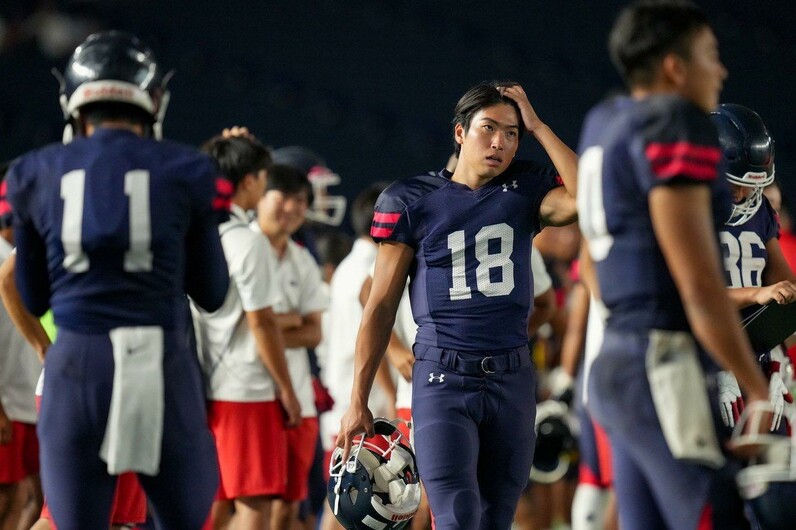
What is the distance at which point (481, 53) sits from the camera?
1057 centimetres

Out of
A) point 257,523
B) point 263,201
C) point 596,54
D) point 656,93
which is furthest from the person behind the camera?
point 596,54

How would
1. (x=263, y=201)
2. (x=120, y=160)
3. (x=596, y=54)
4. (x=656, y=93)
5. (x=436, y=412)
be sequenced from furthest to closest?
(x=596, y=54) < (x=263, y=201) < (x=436, y=412) < (x=120, y=160) < (x=656, y=93)

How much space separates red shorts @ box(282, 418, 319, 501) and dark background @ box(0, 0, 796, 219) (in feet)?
18.6

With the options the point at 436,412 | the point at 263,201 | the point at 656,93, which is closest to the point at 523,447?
the point at 436,412

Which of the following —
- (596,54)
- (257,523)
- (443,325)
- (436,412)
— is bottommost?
(257,523)

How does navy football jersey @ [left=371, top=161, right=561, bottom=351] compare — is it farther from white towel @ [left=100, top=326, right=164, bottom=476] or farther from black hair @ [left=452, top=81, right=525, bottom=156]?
white towel @ [left=100, top=326, right=164, bottom=476]

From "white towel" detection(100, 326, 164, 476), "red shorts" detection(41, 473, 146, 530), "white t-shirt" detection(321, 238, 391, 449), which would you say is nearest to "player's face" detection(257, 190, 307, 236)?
"white t-shirt" detection(321, 238, 391, 449)

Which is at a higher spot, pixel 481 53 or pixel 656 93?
pixel 481 53

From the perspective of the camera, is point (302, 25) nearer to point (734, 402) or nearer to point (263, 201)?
point (263, 201)

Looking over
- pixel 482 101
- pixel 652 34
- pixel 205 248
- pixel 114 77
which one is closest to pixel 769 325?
pixel 482 101

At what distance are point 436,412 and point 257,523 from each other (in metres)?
1.40

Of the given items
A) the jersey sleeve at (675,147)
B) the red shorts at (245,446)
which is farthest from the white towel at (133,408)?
the red shorts at (245,446)

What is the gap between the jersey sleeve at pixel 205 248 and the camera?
9.45 ft

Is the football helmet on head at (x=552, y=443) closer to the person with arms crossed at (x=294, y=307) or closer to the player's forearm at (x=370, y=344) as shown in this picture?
the person with arms crossed at (x=294, y=307)
